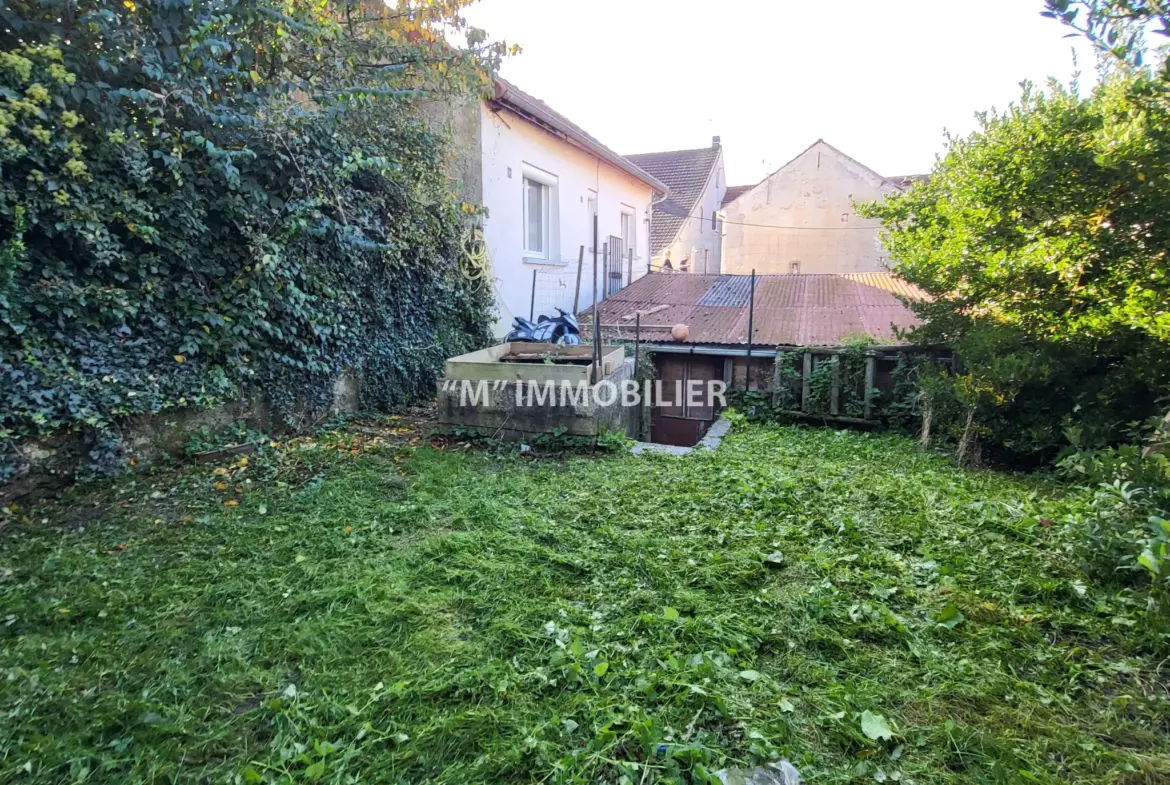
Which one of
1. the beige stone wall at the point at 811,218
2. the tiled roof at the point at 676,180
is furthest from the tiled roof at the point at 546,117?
the beige stone wall at the point at 811,218

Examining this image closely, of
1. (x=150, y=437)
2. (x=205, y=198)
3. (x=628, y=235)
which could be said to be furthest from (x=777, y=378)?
(x=628, y=235)

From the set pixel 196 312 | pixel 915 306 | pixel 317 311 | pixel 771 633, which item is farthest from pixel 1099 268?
pixel 196 312

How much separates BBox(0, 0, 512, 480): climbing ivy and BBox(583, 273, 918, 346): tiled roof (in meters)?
4.89

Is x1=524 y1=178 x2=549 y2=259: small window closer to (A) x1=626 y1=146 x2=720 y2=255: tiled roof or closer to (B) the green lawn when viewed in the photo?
(B) the green lawn

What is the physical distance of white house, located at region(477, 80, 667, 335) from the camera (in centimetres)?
898

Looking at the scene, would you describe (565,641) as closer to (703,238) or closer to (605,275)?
(605,275)

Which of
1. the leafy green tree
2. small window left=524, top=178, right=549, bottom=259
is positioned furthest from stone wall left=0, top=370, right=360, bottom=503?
the leafy green tree

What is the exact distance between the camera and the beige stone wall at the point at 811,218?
20.8 metres

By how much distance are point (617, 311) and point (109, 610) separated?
10173mm

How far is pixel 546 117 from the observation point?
9617 mm

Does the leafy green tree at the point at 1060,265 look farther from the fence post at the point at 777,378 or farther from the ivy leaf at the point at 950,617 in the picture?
the ivy leaf at the point at 950,617

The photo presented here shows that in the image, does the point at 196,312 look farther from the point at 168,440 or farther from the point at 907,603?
the point at 907,603

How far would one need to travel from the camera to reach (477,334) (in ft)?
29.8

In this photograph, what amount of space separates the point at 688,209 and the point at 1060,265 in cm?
1591
